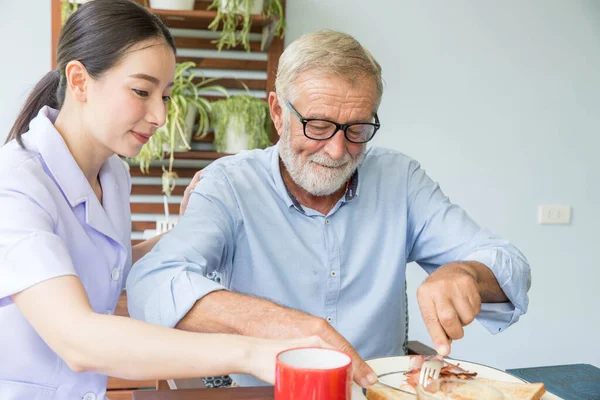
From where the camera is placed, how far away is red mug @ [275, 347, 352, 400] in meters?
0.67

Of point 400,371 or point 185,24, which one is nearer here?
point 400,371

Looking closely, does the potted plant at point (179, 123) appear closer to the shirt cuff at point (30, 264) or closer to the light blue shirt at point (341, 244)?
the light blue shirt at point (341, 244)

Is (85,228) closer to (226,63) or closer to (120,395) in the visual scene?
(120,395)

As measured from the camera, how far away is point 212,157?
2938 millimetres

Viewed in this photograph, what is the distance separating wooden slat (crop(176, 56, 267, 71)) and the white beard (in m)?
1.54

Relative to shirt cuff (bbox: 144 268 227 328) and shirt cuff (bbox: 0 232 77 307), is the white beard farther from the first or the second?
shirt cuff (bbox: 0 232 77 307)

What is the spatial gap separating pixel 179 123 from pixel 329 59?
142cm

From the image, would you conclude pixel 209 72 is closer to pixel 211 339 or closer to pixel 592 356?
pixel 211 339

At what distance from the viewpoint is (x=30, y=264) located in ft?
3.44

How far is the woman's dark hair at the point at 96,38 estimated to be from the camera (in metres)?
1.41

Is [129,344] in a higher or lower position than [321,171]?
lower

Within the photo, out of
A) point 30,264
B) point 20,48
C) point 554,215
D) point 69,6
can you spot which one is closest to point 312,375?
point 30,264

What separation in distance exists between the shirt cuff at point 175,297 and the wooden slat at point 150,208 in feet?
6.22

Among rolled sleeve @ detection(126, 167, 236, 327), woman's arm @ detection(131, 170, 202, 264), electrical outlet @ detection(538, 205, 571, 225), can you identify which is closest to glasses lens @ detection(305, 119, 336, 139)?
rolled sleeve @ detection(126, 167, 236, 327)
